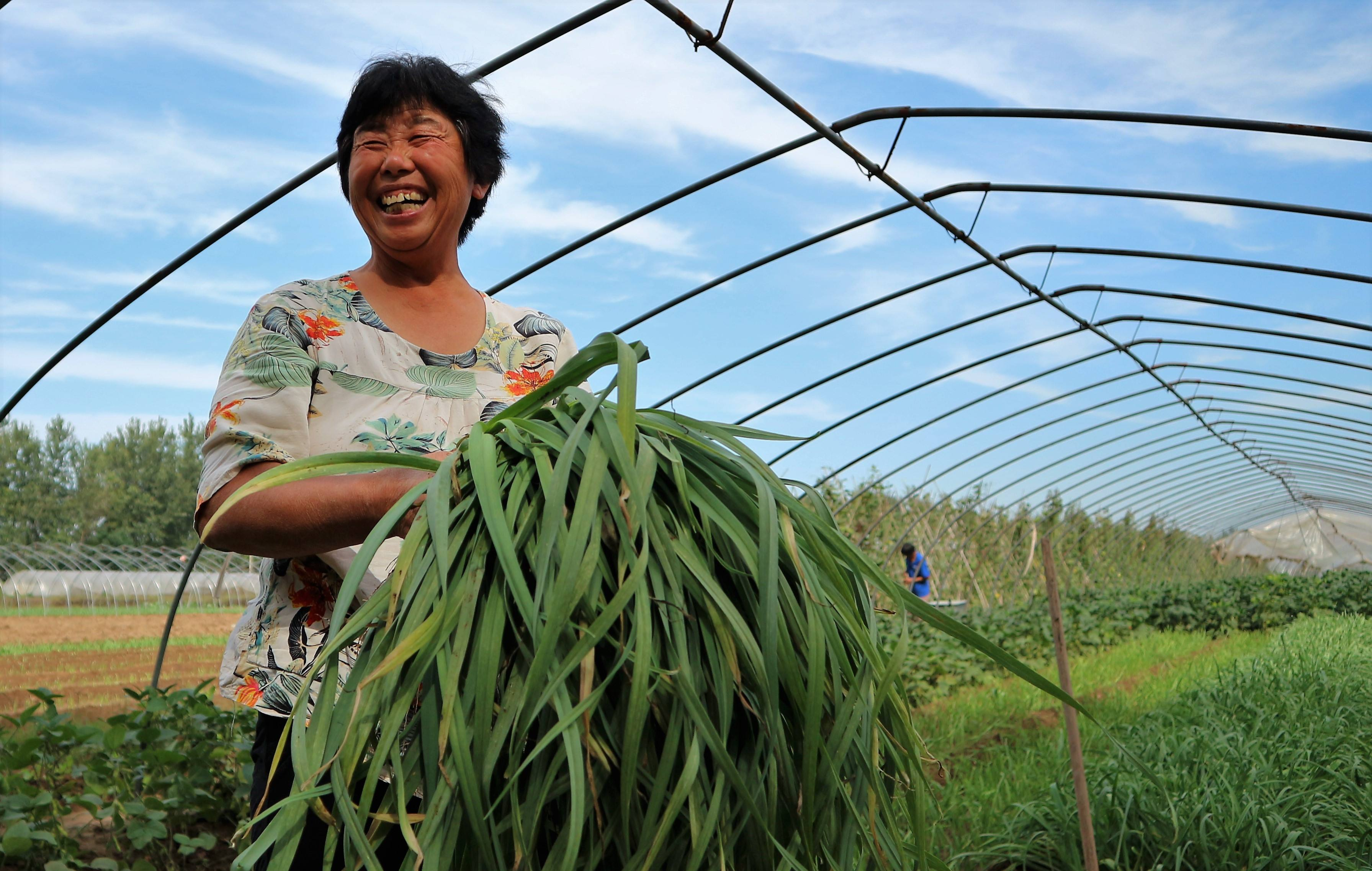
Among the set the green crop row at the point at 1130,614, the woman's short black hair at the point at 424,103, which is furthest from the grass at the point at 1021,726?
the woman's short black hair at the point at 424,103

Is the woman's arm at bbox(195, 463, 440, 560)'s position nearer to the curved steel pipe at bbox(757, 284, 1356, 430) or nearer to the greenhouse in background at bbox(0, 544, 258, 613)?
the curved steel pipe at bbox(757, 284, 1356, 430)

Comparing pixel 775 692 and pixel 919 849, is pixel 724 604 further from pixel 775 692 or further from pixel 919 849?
pixel 919 849

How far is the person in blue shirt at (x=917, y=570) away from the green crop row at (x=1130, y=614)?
503mm

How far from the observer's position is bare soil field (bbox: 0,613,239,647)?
34.9 feet

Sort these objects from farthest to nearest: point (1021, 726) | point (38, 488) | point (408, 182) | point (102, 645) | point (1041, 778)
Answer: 1. point (38, 488)
2. point (102, 645)
3. point (1021, 726)
4. point (1041, 778)
5. point (408, 182)

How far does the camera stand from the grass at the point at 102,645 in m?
9.36

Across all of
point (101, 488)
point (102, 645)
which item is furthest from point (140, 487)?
point (102, 645)

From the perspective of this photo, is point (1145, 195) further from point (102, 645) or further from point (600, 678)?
point (102, 645)

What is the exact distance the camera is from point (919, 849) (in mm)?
681

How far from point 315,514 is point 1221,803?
96.9 inches

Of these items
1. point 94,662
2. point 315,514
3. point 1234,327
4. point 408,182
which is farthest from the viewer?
point 94,662

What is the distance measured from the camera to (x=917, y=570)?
29.6ft

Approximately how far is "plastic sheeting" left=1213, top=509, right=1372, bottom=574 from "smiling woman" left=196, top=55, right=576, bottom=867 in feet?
64.5

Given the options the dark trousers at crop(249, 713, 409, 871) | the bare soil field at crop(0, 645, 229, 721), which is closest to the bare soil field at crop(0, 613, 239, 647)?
the bare soil field at crop(0, 645, 229, 721)
